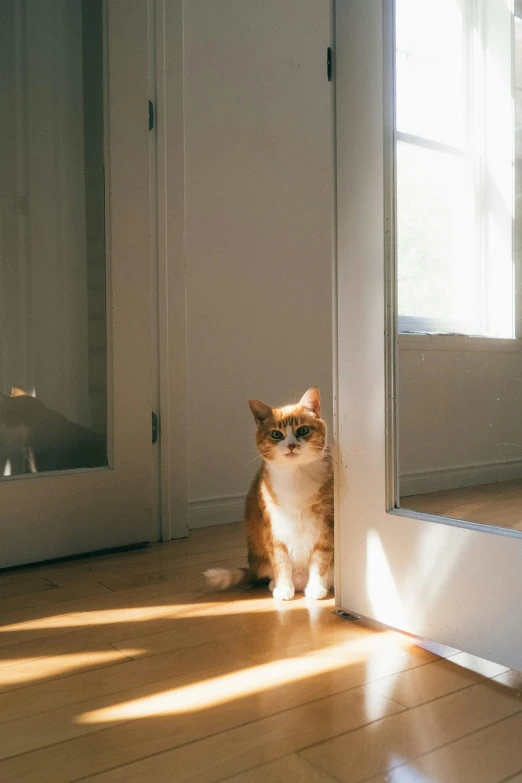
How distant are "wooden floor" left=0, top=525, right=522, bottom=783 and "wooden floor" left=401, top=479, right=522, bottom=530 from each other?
0.82 ft

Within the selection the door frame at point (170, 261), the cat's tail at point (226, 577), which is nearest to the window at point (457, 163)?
the cat's tail at point (226, 577)

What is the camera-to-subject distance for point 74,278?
2.06 m

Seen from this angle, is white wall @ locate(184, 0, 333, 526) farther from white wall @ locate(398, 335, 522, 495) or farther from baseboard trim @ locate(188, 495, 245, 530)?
white wall @ locate(398, 335, 522, 495)

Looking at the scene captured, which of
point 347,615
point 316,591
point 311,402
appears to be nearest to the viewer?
A: point 347,615

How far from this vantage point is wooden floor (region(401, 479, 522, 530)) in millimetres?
1162

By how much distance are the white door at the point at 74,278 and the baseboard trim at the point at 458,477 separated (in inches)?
40.8

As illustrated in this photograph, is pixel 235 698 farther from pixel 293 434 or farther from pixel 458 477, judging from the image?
pixel 293 434

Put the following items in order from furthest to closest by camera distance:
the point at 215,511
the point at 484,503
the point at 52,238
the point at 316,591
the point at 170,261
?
the point at 215,511
the point at 170,261
the point at 52,238
the point at 316,591
the point at 484,503

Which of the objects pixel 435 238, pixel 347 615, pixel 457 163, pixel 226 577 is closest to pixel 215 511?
pixel 226 577

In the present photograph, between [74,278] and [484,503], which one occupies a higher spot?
[74,278]

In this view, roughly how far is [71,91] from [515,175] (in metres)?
1.44

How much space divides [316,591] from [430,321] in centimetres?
68

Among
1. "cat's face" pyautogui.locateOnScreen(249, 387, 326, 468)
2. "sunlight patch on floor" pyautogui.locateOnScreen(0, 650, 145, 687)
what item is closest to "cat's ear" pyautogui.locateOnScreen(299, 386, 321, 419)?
"cat's face" pyautogui.locateOnScreen(249, 387, 326, 468)

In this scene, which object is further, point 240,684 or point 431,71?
point 431,71
